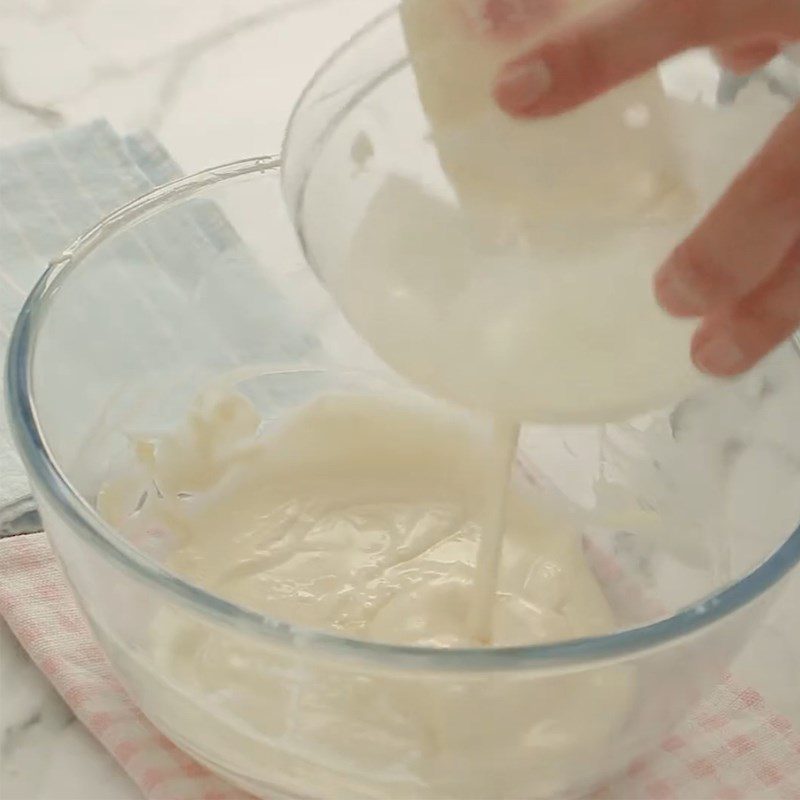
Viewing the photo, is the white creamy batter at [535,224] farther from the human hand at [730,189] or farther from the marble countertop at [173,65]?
the marble countertop at [173,65]

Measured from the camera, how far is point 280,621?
0.58m

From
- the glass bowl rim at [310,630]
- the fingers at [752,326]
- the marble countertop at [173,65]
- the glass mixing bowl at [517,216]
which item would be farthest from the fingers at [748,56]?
the marble countertop at [173,65]

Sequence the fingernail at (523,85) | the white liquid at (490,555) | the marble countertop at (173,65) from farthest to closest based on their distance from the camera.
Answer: the marble countertop at (173,65), the white liquid at (490,555), the fingernail at (523,85)

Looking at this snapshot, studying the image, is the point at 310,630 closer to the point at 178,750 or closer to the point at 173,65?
the point at 178,750

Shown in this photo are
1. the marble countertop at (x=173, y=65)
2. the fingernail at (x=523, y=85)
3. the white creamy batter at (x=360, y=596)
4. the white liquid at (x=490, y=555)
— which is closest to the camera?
the fingernail at (x=523, y=85)

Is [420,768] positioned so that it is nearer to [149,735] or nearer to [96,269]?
[149,735]

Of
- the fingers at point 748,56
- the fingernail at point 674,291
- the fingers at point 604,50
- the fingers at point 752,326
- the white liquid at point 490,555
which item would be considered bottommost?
the white liquid at point 490,555

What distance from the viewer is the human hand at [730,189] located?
21.1 inches

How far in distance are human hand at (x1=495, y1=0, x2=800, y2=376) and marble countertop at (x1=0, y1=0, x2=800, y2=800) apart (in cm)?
71

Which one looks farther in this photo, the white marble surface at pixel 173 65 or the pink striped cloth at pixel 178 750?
the white marble surface at pixel 173 65

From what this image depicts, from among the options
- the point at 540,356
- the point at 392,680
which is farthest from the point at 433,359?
the point at 392,680

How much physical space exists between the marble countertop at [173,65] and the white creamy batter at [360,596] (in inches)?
14.7

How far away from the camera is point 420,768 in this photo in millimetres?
664

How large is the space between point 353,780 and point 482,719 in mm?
87
